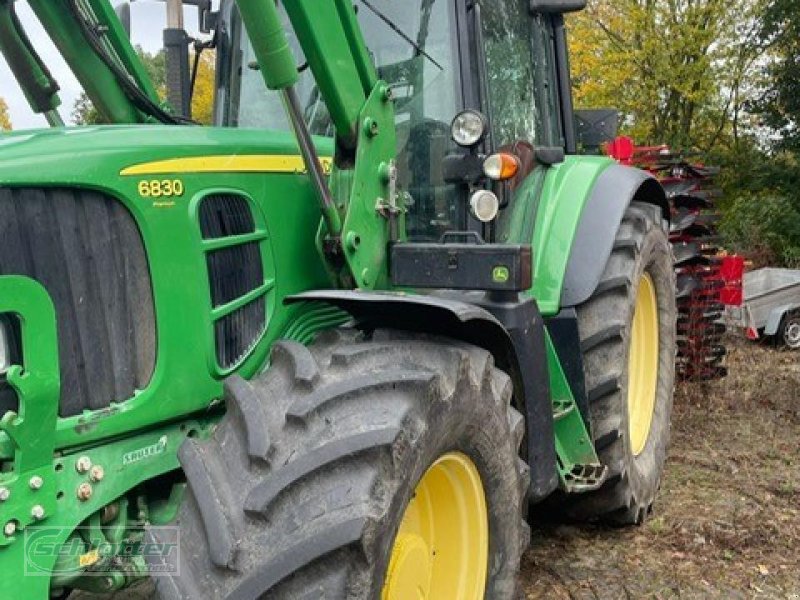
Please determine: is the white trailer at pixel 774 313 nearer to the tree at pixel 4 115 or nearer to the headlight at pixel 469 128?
the headlight at pixel 469 128

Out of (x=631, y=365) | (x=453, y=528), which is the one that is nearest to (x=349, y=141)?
(x=453, y=528)

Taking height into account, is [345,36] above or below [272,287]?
above

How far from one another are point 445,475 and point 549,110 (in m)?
2.12

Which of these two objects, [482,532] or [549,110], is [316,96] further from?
[482,532]

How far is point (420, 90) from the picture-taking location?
10.8 ft

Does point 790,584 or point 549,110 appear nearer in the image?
point 790,584

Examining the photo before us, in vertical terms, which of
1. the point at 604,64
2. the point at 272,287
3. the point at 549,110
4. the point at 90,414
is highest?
the point at 604,64

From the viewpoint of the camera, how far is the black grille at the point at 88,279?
204 centimetres

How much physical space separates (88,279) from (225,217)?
0.46 m

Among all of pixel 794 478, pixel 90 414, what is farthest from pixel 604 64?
pixel 90 414

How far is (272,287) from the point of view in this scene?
262cm

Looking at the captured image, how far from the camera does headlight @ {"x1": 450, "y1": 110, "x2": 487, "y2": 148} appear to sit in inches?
112

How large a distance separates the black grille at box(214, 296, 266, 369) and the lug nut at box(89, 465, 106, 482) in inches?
18.1

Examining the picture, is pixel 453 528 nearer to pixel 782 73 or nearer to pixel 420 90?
pixel 420 90
